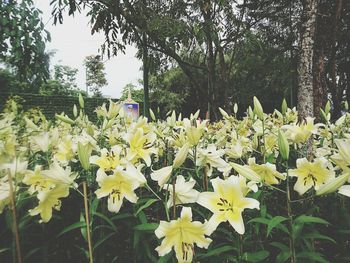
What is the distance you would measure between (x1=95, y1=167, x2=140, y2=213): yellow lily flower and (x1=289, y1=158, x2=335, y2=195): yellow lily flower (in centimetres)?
56

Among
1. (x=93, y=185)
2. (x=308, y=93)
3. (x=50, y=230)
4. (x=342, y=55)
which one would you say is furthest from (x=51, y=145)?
(x=342, y=55)

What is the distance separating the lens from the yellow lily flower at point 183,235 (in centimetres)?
95

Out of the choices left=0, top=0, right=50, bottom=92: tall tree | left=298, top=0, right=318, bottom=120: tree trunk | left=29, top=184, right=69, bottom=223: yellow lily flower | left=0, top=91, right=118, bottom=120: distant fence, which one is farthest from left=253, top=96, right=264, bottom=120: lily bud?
left=0, top=91, right=118, bottom=120: distant fence

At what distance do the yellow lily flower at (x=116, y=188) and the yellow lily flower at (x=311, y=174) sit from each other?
0.56 meters

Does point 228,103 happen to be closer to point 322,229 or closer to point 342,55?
point 322,229

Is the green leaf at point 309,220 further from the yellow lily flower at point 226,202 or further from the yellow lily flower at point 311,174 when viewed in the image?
the yellow lily flower at point 226,202

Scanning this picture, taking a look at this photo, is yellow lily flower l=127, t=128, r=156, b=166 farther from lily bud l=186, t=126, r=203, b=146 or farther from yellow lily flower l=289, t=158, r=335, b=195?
Answer: yellow lily flower l=289, t=158, r=335, b=195

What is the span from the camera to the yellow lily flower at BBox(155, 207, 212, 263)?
95 cm

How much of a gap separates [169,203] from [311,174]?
501 millimetres

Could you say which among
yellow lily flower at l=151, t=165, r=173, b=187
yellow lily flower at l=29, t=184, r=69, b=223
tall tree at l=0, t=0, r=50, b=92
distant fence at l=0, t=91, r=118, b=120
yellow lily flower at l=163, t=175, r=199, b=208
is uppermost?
tall tree at l=0, t=0, r=50, b=92

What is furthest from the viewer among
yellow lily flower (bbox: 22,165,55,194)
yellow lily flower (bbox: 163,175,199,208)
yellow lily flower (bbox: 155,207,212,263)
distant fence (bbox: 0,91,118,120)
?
distant fence (bbox: 0,91,118,120)

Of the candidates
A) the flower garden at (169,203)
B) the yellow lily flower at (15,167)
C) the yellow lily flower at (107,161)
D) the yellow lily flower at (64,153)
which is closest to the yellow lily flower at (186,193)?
the flower garden at (169,203)

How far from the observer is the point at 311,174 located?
1.20 metres

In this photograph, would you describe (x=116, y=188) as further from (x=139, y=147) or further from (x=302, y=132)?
(x=302, y=132)
